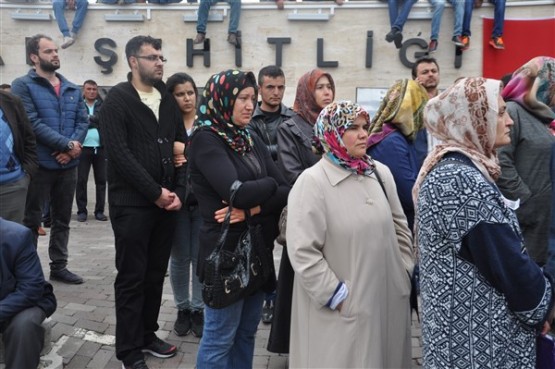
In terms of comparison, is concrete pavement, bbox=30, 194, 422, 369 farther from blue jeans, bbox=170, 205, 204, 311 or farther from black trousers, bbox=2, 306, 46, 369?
black trousers, bbox=2, 306, 46, 369

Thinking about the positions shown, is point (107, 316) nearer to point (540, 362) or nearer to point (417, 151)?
point (417, 151)

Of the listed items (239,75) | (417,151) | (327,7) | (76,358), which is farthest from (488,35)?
(76,358)

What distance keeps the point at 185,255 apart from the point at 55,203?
6.21 feet

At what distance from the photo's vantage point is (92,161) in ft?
26.9

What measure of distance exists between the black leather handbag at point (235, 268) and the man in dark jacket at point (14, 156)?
85.9 inches

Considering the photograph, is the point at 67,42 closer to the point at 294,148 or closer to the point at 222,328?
the point at 294,148

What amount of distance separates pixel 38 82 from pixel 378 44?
234 inches

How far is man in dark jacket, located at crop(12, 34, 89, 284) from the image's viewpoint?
14.8ft

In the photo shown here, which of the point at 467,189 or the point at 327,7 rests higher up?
the point at 327,7

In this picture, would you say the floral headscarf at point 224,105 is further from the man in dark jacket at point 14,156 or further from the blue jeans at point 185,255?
the man in dark jacket at point 14,156

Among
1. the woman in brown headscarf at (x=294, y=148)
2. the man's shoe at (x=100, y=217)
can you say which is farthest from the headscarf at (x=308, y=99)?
the man's shoe at (x=100, y=217)

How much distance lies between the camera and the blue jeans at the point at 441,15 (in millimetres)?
8125

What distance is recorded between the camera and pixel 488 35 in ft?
27.4

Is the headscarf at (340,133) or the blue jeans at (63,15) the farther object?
the blue jeans at (63,15)
